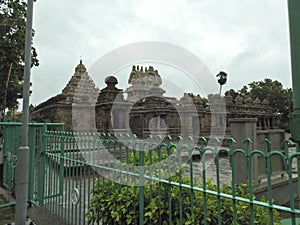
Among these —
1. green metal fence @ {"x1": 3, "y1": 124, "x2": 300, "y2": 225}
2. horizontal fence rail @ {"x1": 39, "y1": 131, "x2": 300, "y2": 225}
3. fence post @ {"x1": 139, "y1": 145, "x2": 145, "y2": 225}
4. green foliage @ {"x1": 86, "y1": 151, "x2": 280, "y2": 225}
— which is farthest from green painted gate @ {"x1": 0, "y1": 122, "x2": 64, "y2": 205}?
fence post @ {"x1": 139, "y1": 145, "x2": 145, "y2": 225}

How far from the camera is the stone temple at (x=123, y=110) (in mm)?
10820

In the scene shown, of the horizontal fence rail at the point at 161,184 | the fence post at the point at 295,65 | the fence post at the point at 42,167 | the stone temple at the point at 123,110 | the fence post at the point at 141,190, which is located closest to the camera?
the fence post at the point at 295,65

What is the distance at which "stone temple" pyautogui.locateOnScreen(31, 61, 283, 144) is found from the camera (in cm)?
1082

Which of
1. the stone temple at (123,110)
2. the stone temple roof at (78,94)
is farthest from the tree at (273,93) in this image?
the stone temple roof at (78,94)

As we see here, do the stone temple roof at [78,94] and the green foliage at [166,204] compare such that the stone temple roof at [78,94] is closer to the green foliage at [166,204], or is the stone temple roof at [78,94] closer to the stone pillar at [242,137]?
the stone pillar at [242,137]

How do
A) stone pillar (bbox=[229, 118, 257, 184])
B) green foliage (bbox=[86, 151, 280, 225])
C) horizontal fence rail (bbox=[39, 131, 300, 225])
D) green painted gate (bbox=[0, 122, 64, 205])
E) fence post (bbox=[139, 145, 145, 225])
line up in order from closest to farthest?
horizontal fence rail (bbox=[39, 131, 300, 225])
green foliage (bbox=[86, 151, 280, 225])
fence post (bbox=[139, 145, 145, 225])
green painted gate (bbox=[0, 122, 64, 205])
stone pillar (bbox=[229, 118, 257, 184])

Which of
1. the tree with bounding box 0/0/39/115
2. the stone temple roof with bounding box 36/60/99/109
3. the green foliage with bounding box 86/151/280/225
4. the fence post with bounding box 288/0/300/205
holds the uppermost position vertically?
the tree with bounding box 0/0/39/115

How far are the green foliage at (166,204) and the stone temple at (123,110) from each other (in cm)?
741

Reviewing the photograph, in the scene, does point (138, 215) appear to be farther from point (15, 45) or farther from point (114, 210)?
point (15, 45)

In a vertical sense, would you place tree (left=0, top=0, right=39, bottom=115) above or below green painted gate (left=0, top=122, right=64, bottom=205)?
above

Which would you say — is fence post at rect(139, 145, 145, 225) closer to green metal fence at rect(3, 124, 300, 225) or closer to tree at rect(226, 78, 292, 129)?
green metal fence at rect(3, 124, 300, 225)

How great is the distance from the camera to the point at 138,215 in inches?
84.3

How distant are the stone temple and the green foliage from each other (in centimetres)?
741

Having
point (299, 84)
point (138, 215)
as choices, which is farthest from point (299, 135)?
point (138, 215)
